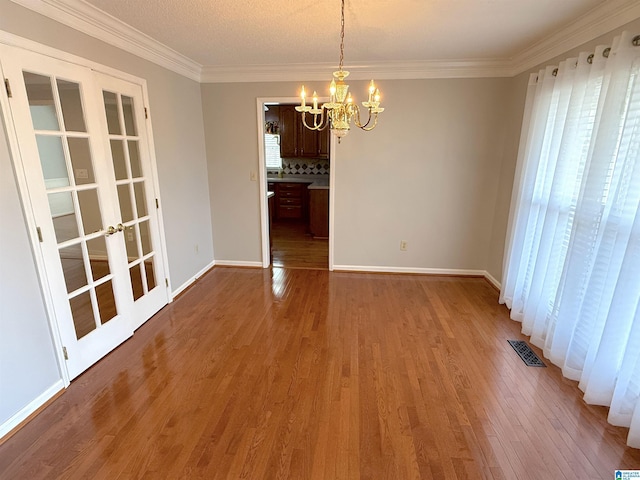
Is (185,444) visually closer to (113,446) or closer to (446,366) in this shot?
(113,446)

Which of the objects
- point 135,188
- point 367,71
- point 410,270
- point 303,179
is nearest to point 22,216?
point 135,188

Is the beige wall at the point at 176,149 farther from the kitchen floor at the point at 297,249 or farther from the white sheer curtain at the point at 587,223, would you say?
the white sheer curtain at the point at 587,223

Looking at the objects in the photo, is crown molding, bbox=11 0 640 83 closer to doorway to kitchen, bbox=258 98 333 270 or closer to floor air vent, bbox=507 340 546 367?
doorway to kitchen, bbox=258 98 333 270

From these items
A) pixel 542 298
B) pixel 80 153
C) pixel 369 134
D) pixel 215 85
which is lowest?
pixel 542 298

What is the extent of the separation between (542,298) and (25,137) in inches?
150

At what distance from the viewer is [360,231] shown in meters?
4.25

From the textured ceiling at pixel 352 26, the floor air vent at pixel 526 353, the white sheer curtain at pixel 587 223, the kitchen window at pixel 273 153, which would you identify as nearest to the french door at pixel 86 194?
the textured ceiling at pixel 352 26

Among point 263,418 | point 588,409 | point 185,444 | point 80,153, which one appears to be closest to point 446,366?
point 588,409

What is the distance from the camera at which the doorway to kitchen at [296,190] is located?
16.9 ft

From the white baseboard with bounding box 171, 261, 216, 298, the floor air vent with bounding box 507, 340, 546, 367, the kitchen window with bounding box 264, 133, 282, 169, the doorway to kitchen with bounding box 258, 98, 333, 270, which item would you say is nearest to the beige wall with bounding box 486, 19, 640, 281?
the floor air vent with bounding box 507, 340, 546, 367

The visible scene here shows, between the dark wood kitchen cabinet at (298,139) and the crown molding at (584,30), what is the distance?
156 inches

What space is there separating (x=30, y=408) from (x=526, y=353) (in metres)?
3.49

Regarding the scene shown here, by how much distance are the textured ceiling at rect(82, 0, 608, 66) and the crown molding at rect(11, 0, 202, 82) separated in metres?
0.07

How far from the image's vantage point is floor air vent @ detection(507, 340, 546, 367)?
8.28 ft
